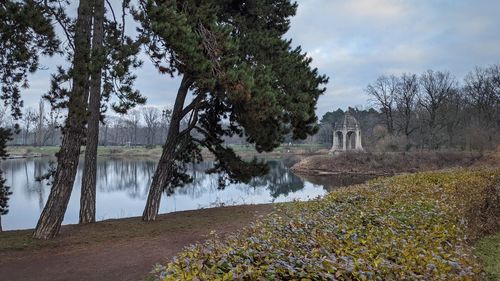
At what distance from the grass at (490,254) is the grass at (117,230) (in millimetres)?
4884

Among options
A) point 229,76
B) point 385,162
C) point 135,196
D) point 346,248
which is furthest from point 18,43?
point 385,162

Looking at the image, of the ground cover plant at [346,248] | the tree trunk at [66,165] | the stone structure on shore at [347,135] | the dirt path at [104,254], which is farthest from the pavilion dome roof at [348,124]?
the ground cover plant at [346,248]

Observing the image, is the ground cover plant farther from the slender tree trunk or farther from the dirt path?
the slender tree trunk

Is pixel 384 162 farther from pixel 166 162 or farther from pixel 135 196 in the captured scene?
pixel 166 162

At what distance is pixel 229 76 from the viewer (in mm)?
7637

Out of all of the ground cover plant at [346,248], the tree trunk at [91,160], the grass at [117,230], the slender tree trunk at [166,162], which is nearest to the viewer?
the ground cover plant at [346,248]

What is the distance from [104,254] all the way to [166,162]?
4296mm

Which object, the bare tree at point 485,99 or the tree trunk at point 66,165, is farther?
the bare tree at point 485,99

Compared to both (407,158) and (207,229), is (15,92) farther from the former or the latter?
(407,158)

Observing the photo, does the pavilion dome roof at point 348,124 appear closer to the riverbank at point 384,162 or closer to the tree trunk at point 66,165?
the riverbank at point 384,162

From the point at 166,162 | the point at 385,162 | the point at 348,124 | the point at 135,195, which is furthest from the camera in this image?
the point at 348,124

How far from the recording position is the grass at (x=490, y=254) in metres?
4.83

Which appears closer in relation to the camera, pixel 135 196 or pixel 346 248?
pixel 346 248

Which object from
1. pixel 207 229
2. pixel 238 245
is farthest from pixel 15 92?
pixel 238 245
